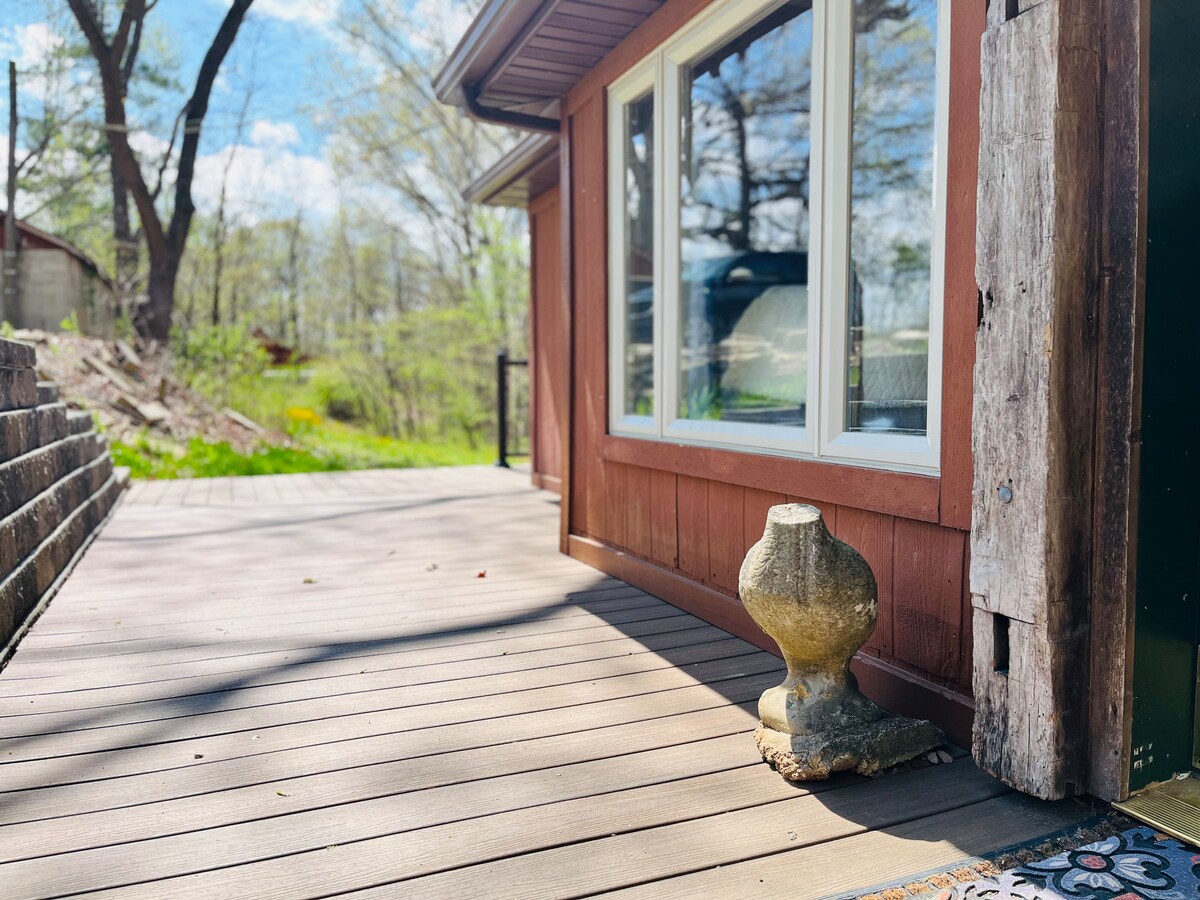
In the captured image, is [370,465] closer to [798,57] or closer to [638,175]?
[638,175]

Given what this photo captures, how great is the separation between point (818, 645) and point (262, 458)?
718 cm

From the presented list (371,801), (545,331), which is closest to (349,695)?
(371,801)

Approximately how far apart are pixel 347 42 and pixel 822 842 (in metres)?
14.3

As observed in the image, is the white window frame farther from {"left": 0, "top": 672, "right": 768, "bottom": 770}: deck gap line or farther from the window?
{"left": 0, "top": 672, "right": 768, "bottom": 770}: deck gap line

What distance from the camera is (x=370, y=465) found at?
8.42m

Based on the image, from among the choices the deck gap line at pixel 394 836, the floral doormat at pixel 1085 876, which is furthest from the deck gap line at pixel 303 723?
the floral doormat at pixel 1085 876

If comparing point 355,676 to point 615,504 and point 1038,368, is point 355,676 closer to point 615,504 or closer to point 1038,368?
point 615,504

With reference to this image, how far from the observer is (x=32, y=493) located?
303 cm

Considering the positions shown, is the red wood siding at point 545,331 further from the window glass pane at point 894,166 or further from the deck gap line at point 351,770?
the deck gap line at point 351,770

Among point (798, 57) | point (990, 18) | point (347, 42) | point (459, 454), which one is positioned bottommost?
point (459, 454)

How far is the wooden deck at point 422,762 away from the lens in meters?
1.41

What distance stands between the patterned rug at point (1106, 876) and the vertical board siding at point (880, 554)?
2.33 ft

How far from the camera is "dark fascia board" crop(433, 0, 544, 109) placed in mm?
3137

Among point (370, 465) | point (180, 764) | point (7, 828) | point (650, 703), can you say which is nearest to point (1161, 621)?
point (650, 703)
